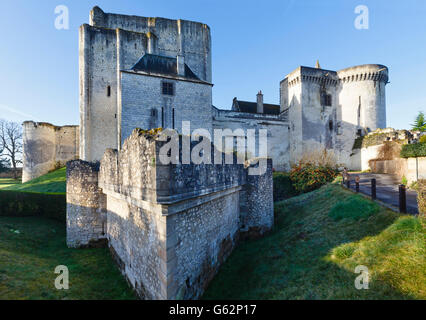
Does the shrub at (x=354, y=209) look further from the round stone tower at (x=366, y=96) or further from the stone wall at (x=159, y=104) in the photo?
the round stone tower at (x=366, y=96)

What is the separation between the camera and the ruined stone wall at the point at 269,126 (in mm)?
23422

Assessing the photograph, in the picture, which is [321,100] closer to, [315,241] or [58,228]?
[315,241]

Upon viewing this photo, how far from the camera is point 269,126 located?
26156 mm

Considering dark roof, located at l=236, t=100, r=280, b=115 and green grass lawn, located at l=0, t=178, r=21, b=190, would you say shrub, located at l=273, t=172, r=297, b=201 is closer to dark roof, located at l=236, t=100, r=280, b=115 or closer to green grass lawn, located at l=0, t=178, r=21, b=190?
dark roof, located at l=236, t=100, r=280, b=115

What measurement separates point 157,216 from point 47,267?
5.70 metres

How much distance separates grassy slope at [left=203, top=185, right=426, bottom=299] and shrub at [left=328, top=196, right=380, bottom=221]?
0.12 ft

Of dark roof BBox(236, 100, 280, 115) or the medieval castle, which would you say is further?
dark roof BBox(236, 100, 280, 115)

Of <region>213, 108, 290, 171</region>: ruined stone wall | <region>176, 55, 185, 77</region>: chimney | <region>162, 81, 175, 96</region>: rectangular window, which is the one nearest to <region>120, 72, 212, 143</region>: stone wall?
<region>162, 81, 175, 96</region>: rectangular window

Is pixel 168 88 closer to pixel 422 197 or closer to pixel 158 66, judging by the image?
pixel 158 66

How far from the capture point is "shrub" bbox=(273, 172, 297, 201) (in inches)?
669

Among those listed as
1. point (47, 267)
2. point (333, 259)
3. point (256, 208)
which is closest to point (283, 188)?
point (256, 208)

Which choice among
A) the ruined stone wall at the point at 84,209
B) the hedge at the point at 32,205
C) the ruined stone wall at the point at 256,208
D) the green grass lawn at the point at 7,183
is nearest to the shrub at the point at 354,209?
the ruined stone wall at the point at 256,208

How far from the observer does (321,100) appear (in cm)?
2717

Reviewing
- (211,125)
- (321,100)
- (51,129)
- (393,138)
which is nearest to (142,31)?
(211,125)
